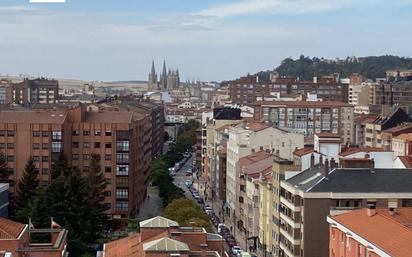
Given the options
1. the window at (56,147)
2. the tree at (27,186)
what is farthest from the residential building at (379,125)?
the tree at (27,186)

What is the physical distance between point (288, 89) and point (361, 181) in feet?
215

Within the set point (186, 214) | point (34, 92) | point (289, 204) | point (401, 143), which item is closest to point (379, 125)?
point (401, 143)

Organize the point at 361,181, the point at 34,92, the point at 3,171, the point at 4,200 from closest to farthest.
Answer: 1. the point at 361,181
2. the point at 4,200
3. the point at 3,171
4. the point at 34,92

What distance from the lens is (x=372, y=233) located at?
65.5 ft

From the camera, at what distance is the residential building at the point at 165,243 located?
66.4ft

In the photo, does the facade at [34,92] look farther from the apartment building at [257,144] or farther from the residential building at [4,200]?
the residential building at [4,200]

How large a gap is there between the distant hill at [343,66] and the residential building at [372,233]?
122279 millimetres

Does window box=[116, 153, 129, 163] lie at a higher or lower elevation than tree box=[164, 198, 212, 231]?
higher

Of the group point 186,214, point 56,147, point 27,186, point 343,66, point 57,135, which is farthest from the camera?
point 343,66

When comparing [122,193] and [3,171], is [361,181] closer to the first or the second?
[122,193]

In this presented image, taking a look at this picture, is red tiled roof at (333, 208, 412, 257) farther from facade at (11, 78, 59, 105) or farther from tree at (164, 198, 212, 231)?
facade at (11, 78, 59, 105)

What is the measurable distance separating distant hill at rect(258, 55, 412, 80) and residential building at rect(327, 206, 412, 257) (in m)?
122

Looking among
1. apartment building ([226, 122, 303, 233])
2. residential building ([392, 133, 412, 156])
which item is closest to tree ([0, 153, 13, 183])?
apartment building ([226, 122, 303, 233])

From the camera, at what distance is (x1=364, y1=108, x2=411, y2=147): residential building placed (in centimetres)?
6200
